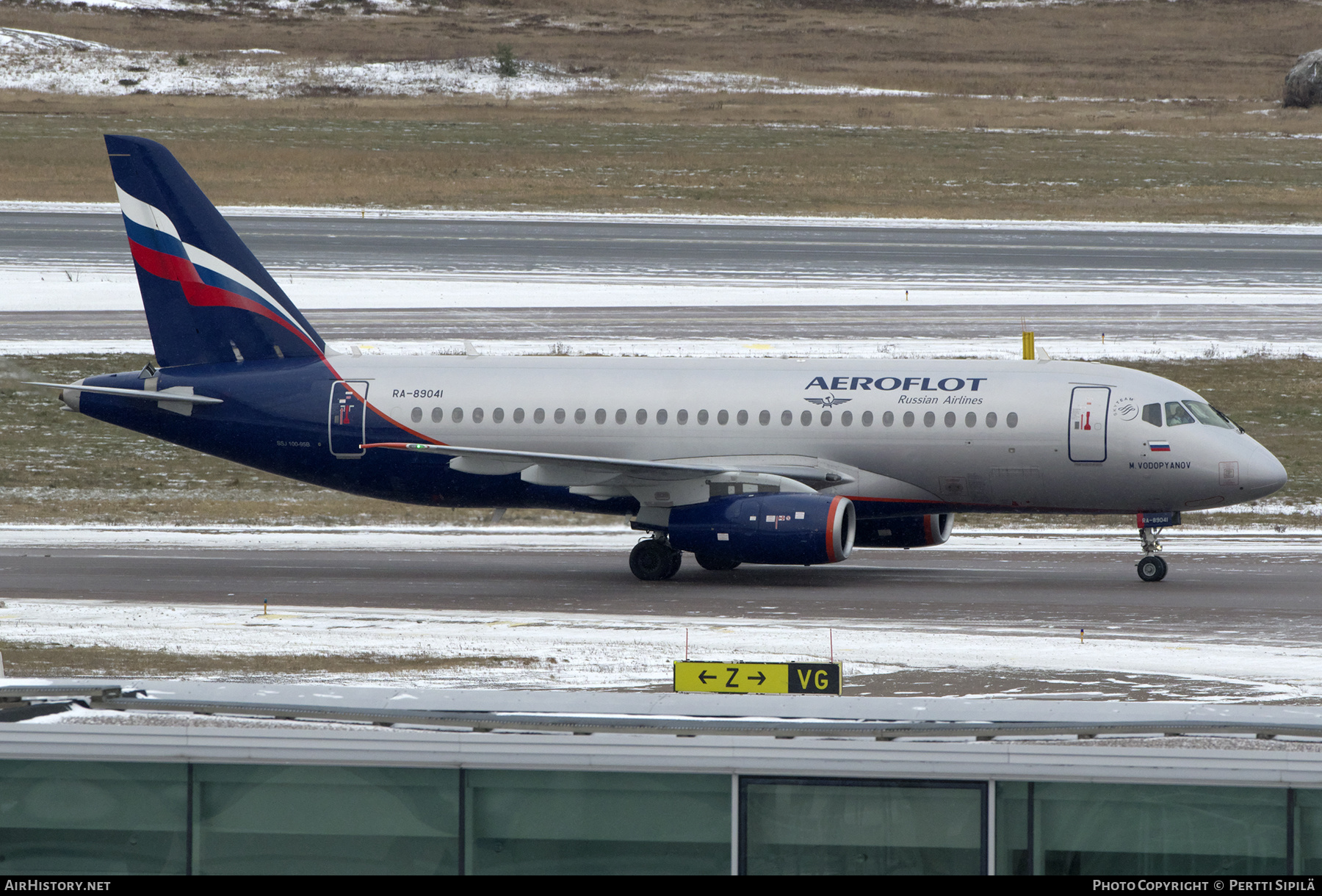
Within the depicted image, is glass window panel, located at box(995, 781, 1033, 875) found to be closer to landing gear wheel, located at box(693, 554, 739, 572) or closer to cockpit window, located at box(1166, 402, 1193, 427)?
cockpit window, located at box(1166, 402, 1193, 427)

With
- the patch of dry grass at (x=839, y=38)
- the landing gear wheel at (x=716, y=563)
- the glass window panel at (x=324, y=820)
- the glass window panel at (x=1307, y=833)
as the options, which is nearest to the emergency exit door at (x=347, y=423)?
the landing gear wheel at (x=716, y=563)

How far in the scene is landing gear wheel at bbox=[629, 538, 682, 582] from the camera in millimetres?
27875

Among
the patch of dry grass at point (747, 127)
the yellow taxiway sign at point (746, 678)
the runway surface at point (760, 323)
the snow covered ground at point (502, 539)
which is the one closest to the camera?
the yellow taxiway sign at point (746, 678)

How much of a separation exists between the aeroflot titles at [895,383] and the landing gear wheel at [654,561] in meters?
3.62

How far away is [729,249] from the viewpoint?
58094 millimetres

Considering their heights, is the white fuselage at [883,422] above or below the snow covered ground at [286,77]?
below

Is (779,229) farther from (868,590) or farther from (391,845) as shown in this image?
(391,845)

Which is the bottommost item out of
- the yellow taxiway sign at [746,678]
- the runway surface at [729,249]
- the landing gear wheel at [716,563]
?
the yellow taxiway sign at [746,678]

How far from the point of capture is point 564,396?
2852 centimetres

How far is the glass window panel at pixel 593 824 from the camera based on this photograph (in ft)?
24.1

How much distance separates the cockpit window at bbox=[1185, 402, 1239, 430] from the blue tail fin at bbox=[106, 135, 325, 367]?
49.8 feet

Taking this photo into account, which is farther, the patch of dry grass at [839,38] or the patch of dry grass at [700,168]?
the patch of dry grass at [839,38]

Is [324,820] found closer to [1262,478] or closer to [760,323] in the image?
[1262,478]

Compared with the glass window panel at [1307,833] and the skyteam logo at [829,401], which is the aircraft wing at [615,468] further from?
the glass window panel at [1307,833]
